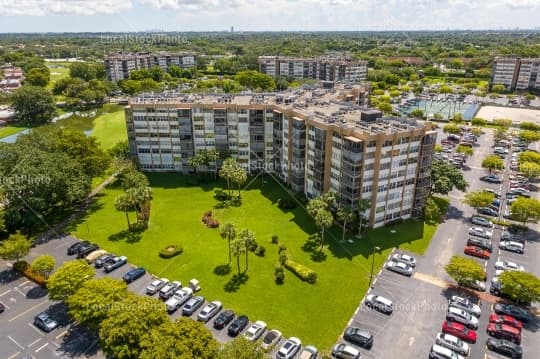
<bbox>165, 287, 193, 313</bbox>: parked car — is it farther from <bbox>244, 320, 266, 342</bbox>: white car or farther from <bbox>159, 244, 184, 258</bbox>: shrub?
<bbox>244, 320, 266, 342</bbox>: white car

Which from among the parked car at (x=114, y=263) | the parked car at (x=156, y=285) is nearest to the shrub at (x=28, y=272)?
the parked car at (x=114, y=263)

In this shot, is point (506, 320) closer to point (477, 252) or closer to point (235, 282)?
point (477, 252)

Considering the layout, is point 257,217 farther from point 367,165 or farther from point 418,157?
point 418,157

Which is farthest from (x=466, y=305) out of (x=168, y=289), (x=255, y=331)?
(x=168, y=289)

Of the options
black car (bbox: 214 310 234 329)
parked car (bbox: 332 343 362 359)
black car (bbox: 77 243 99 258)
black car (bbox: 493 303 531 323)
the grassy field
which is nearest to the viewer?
parked car (bbox: 332 343 362 359)

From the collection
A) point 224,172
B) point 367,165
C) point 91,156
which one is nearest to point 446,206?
point 367,165

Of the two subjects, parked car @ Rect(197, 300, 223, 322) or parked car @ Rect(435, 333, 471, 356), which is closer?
parked car @ Rect(435, 333, 471, 356)

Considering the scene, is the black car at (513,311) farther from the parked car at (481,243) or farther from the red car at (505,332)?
the parked car at (481,243)

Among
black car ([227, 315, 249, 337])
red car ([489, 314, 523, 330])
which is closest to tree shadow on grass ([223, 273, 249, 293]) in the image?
black car ([227, 315, 249, 337])
